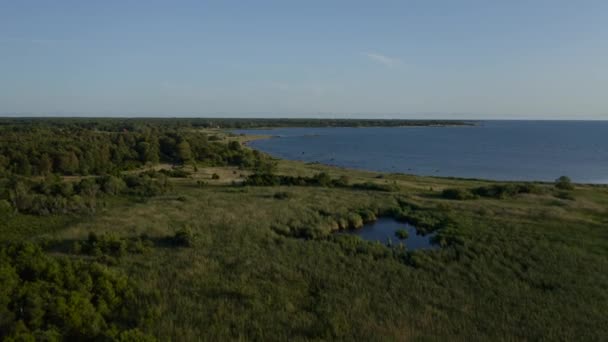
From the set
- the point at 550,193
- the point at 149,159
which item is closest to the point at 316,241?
the point at 550,193

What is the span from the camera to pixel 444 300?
17.3 metres

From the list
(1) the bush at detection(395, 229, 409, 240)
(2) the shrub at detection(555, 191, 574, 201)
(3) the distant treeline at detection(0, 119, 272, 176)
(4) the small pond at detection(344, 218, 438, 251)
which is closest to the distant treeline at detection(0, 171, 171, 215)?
(3) the distant treeline at detection(0, 119, 272, 176)

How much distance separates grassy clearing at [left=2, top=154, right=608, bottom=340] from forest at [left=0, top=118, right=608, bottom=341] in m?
0.09

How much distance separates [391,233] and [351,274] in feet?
38.4

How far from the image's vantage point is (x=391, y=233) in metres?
30.8

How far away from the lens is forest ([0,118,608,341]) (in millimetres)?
14312

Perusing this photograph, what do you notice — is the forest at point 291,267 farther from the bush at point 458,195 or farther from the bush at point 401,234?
the bush at point 401,234

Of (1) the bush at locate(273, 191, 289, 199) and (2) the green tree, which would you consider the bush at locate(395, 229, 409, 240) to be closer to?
(1) the bush at locate(273, 191, 289, 199)

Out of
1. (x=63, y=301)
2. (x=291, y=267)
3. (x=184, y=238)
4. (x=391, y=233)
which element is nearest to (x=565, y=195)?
(x=391, y=233)

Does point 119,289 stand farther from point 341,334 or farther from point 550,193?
point 550,193

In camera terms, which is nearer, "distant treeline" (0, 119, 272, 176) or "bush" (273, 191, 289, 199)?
"bush" (273, 191, 289, 199)

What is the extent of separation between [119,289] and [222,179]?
138 feet

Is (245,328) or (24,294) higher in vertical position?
(24,294)

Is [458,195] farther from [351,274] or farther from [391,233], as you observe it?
[351,274]
